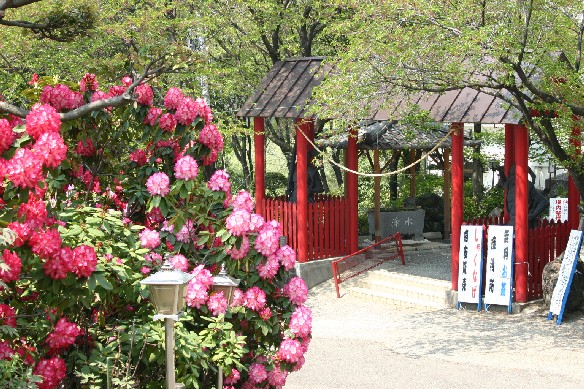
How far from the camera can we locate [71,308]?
23.5 feet

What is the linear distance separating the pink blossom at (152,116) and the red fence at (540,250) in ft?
26.7

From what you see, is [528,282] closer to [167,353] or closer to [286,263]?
[286,263]

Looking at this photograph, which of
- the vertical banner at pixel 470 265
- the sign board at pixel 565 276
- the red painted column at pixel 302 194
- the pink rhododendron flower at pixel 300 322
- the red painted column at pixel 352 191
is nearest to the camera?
the pink rhododendron flower at pixel 300 322

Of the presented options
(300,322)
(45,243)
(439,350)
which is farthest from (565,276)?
(45,243)

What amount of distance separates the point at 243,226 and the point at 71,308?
142 centimetres

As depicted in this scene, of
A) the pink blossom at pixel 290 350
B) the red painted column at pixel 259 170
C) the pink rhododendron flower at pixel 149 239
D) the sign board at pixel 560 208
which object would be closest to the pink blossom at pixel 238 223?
the pink rhododendron flower at pixel 149 239

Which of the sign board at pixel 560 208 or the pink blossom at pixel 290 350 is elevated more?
the sign board at pixel 560 208

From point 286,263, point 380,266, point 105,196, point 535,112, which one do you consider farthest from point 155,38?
point 286,263

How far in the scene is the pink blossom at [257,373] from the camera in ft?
25.3

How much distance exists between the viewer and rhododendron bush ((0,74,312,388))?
243 inches

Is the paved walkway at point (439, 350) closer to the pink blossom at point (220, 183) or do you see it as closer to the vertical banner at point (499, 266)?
the vertical banner at point (499, 266)

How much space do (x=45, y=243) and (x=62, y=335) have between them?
3.58 feet

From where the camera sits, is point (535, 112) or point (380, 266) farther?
point (380, 266)

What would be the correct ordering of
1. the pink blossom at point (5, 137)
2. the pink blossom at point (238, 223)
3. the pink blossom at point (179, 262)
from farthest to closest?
1. the pink blossom at point (238, 223)
2. the pink blossom at point (179, 262)
3. the pink blossom at point (5, 137)
